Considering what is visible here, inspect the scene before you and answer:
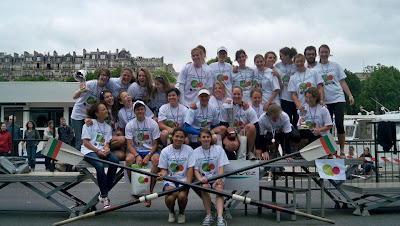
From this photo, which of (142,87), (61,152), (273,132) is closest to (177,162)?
(61,152)

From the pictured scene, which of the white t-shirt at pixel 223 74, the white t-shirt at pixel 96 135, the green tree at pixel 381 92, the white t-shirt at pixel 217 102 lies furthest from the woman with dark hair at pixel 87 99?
the green tree at pixel 381 92

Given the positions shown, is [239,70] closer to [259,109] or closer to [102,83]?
[259,109]

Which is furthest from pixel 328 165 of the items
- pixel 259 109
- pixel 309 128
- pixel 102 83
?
pixel 102 83

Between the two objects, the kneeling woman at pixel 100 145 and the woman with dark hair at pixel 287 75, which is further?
the woman with dark hair at pixel 287 75

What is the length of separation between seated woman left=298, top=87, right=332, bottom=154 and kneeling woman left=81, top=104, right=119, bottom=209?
355 centimetres

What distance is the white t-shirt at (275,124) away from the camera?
821 centimetres

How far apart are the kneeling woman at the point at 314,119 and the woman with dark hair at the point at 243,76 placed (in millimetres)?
1469

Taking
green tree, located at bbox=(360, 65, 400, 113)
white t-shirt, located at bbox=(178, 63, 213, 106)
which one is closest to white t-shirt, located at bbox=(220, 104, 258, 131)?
white t-shirt, located at bbox=(178, 63, 213, 106)

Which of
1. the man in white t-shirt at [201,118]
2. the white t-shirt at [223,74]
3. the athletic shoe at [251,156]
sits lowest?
the athletic shoe at [251,156]

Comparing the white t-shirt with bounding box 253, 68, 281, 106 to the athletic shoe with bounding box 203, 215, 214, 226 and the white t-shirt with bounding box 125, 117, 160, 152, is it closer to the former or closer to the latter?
the white t-shirt with bounding box 125, 117, 160, 152

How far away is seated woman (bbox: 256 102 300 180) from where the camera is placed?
8148 millimetres

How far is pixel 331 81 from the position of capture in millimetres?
9219

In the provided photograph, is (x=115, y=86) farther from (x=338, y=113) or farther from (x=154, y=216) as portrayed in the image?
(x=338, y=113)

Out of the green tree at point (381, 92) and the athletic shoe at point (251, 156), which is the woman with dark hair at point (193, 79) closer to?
the athletic shoe at point (251, 156)
